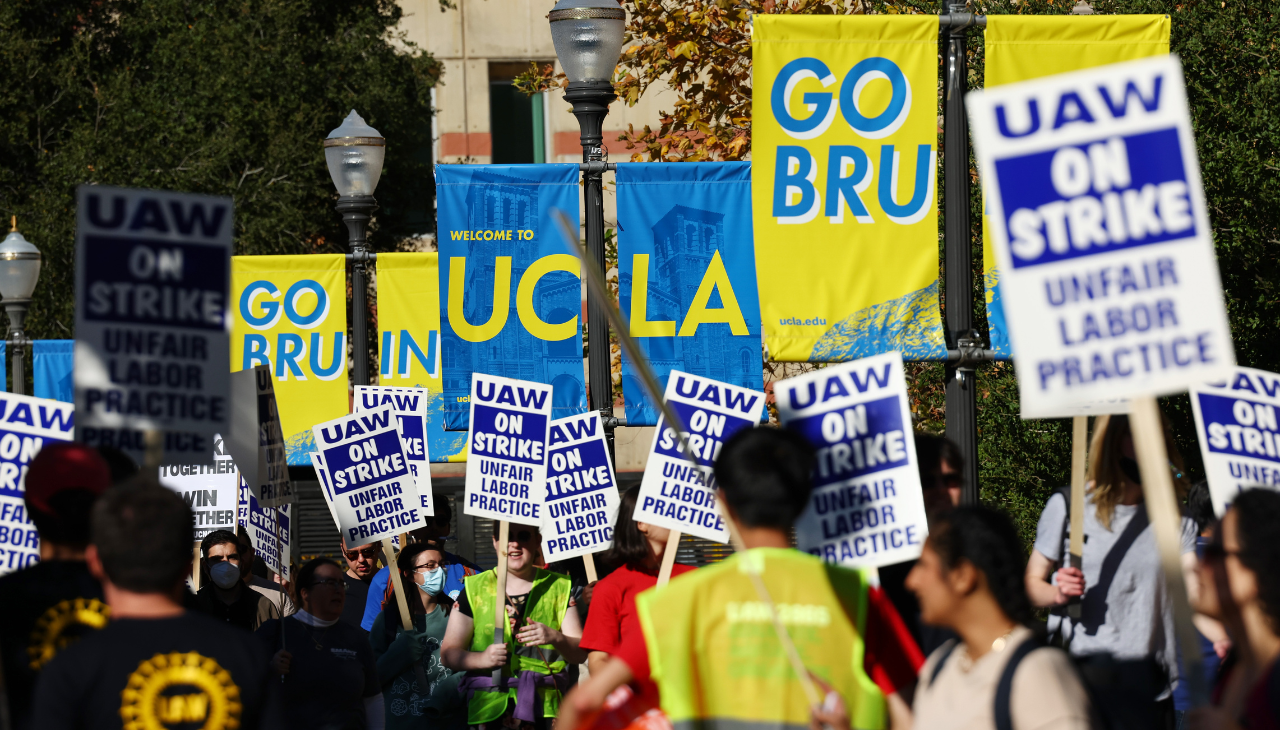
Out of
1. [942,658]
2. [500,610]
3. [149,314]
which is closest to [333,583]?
[500,610]

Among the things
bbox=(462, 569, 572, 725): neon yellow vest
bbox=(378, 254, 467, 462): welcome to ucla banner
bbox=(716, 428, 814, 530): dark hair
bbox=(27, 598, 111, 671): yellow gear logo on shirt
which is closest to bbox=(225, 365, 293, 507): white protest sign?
bbox=(462, 569, 572, 725): neon yellow vest

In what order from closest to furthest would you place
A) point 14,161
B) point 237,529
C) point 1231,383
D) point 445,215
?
point 1231,383
point 237,529
point 445,215
point 14,161

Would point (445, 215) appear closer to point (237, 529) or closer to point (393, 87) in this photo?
point (237, 529)

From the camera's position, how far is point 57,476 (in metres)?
4.41

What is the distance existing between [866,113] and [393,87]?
19.1 meters

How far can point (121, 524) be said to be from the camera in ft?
12.8

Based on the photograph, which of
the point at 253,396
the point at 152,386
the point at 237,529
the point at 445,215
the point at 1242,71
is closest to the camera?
the point at 152,386

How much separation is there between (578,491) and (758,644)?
5.65m

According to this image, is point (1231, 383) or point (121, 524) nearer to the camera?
point (121, 524)

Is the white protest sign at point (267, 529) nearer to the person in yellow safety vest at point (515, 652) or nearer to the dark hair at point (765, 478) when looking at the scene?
the person in yellow safety vest at point (515, 652)

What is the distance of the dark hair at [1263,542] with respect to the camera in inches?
147

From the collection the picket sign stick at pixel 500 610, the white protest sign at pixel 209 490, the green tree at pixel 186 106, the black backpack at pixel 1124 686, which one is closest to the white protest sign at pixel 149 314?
the black backpack at pixel 1124 686

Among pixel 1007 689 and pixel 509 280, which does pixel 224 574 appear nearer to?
pixel 509 280

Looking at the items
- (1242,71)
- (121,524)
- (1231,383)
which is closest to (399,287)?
(1242,71)
